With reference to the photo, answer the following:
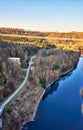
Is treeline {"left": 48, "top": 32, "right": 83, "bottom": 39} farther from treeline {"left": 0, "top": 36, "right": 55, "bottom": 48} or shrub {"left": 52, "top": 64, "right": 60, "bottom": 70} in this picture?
shrub {"left": 52, "top": 64, "right": 60, "bottom": 70}

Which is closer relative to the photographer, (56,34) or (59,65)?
(59,65)

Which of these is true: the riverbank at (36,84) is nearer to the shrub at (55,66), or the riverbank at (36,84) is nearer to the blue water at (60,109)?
the shrub at (55,66)

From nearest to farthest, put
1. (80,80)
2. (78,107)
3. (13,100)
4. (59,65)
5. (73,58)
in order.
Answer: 1. (13,100)
2. (78,107)
3. (80,80)
4. (59,65)
5. (73,58)

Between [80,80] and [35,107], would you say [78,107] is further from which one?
[80,80]

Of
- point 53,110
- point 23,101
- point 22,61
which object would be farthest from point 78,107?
point 22,61

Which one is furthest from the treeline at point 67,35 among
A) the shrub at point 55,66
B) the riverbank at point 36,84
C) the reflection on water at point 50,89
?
the reflection on water at point 50,89

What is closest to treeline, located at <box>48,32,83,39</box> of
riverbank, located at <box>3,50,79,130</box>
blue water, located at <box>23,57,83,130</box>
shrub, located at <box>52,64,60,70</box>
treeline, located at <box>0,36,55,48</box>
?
treeline, located at <box>0,36,55,48</box>
